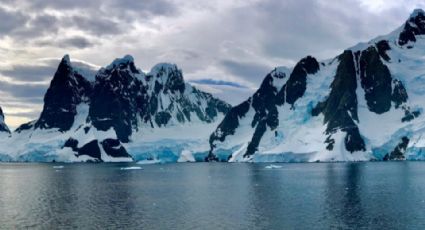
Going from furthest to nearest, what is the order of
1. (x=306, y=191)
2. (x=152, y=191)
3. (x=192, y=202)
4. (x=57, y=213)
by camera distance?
(x=152, y=191) → (x=306, y=191) → (x=192, y=202) → (x=57, y=213)

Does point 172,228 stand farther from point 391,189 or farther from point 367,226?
point 391,189

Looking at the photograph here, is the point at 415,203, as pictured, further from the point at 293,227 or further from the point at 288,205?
the point at 293,227

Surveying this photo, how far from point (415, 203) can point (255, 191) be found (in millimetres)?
40809

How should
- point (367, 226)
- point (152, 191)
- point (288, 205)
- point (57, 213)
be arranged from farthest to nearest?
point (152, 191) < point (288, 205) < point (57, 213) < point (367, 226)

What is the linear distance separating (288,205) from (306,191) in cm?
2726

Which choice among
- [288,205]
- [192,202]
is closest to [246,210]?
[288,205]

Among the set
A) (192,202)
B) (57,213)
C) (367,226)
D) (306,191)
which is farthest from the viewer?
(306,191)

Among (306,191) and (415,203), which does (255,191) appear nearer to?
(306,191)

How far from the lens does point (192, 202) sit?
109m

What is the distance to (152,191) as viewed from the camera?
445ft

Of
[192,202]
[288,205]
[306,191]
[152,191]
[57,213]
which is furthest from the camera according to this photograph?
[152,191]

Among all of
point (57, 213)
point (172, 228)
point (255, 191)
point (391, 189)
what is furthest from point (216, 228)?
point (391, 189)

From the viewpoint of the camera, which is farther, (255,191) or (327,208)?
(255,191)

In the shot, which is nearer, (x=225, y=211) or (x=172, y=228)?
(x=172, y=228)
